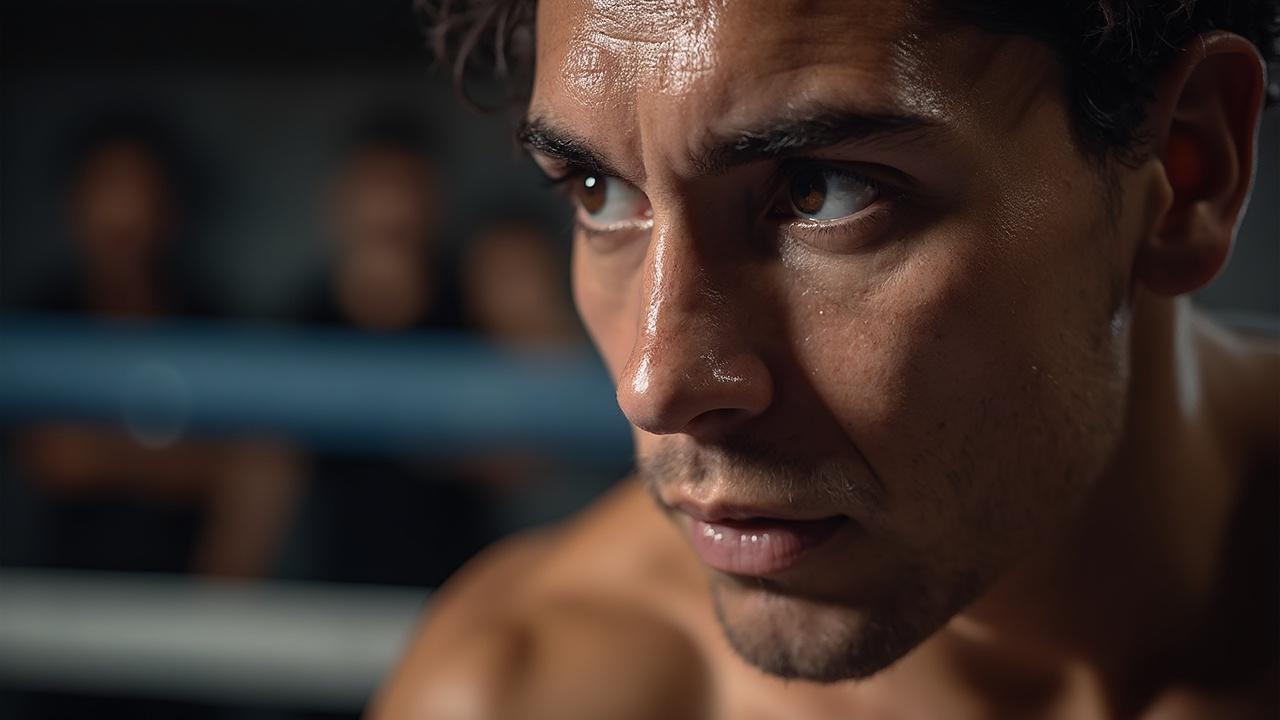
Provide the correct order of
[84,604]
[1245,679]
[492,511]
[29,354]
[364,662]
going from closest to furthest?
[1245,679], [364,662], [84,604], [29,354], [492,511]

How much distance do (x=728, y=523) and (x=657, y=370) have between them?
0.50ft

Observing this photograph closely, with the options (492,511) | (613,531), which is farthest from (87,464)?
(613,531)

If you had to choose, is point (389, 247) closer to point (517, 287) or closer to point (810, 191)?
point (517, 287)

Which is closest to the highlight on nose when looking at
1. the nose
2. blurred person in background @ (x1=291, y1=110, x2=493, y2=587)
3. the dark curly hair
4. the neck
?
the nose

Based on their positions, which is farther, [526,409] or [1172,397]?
[526,409]

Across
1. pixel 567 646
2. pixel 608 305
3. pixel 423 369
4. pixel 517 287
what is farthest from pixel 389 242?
pixel 608 305

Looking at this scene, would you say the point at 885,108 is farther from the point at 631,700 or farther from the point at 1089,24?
the point at 631,700

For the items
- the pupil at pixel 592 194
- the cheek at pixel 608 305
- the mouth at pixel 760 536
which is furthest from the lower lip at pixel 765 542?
the pupil at pixel 592 194

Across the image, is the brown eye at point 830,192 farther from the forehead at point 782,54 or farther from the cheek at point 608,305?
the cheek at point 608,305

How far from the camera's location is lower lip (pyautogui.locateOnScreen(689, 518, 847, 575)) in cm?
80

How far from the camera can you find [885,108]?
27.7 inches

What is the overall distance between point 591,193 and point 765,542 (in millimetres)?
285

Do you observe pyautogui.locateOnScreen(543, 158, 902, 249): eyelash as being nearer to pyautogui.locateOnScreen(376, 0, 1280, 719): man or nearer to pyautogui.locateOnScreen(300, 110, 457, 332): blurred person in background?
pyautogui.locateOnScreen(376, 0, 1280, 719): man

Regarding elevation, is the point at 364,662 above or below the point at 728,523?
below
